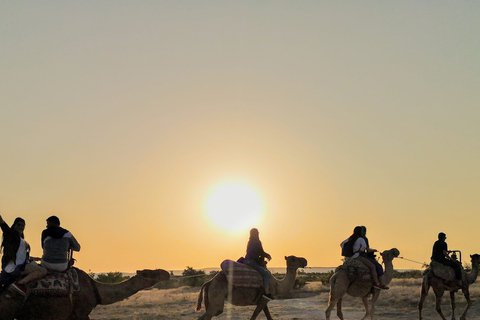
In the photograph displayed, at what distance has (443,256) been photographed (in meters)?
26.8

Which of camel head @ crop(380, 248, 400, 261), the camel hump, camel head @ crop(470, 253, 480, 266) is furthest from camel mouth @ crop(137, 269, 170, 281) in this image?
camel head @ crop(470, 253, 480, 266)

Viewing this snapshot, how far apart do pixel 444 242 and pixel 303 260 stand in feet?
19.6

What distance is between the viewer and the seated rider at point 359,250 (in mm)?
24078

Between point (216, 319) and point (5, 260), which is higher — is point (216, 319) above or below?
below

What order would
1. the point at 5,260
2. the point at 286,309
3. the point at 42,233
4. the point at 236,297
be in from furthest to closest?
the point at 286,309 → the point at 236,297 → the point at 42,233 → the point at 5,260

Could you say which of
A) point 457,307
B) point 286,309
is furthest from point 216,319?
point 457,307

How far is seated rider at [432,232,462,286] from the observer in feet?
86.9

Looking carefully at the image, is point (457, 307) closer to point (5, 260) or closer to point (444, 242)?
point (444, 242)

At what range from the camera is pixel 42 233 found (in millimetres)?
18094

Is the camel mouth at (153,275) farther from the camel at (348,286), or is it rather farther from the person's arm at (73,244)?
the camel at (348,286)

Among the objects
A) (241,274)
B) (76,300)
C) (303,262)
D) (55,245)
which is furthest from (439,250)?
(55,245)

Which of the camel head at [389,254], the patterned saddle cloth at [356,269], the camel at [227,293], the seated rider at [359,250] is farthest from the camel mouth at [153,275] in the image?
the camel head at [389,254]

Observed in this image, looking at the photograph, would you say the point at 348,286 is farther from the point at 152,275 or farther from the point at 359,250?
the point at 152,275

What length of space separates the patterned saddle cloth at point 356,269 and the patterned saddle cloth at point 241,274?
3121mm
